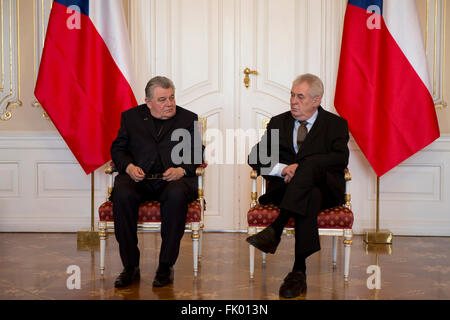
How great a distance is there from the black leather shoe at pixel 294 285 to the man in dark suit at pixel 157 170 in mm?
736

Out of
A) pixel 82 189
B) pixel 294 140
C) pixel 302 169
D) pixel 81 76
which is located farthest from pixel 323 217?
pixel 82 189

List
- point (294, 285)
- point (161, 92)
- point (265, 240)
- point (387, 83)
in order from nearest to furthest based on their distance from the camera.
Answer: point (294, 285) → point (265, 240) → point (161, 92) → point (387, 83)

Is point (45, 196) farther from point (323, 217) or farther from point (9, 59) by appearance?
point (323, 217)

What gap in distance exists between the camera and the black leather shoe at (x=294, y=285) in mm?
3295

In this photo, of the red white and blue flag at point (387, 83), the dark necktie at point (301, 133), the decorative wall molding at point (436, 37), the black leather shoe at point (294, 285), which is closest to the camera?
the black leather shoe at point (294, 285)

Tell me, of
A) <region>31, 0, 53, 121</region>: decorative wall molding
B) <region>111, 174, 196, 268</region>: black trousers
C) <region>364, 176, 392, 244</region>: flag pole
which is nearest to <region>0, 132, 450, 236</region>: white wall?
<region>364, 176, 392, 244</region>: flag pole

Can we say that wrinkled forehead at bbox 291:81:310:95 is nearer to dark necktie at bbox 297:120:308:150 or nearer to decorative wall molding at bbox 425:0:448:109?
dark necktie at bbox 297:120:308:150

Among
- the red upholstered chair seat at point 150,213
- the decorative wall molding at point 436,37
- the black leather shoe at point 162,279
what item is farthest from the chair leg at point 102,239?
the decorative wall molding at point 436,37

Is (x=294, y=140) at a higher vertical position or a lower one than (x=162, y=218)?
higher

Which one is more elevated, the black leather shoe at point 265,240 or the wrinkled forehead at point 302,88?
the wrinkled forehead at point 302,88

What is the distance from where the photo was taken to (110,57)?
15.9 ft

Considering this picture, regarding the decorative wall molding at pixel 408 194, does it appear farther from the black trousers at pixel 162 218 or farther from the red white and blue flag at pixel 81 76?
the red white and blue flag at pixel 81 76

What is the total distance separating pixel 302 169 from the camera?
11.5 ft

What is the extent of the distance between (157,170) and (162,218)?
433mm
